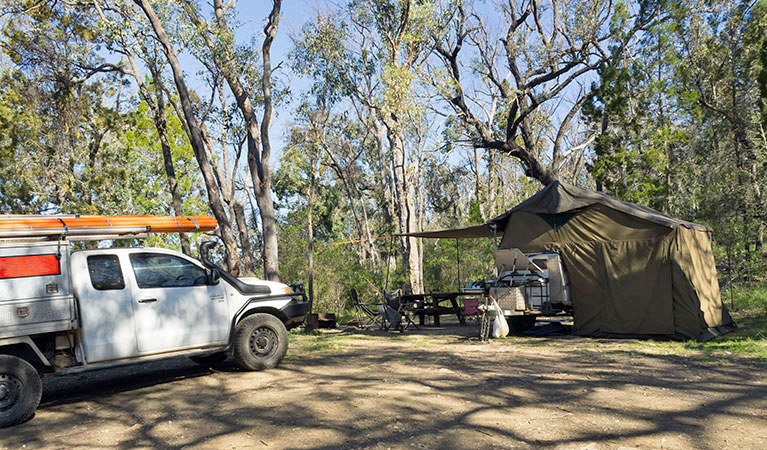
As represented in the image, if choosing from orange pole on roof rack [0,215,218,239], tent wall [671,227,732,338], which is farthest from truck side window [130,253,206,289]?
tent wall [671,227,732,338]

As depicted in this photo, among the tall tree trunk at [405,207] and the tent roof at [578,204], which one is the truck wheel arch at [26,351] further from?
the tall tree trunk at [405,207]

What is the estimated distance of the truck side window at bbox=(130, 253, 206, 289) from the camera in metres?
6.16

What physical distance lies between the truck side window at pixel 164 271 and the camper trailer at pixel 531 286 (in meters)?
5.20

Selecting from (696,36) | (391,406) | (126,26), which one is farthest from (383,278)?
(391,406)

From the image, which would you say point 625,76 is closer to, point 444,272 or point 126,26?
point 444,272

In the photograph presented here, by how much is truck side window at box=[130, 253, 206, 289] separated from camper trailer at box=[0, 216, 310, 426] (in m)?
0.01

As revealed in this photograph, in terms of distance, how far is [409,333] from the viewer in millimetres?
11234

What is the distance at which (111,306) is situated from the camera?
5812 millimetres

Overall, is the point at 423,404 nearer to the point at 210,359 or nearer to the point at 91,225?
the point at 210,359

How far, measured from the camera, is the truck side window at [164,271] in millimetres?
6164

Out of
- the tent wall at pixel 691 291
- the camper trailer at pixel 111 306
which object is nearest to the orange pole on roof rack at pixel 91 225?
the camper trailer at pixel 111 306

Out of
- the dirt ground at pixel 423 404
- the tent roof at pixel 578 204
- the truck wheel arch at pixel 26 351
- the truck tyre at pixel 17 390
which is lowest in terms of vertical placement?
the dirt ground at pixel 423 404

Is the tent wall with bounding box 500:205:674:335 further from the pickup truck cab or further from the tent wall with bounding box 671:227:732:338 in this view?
the pickup truck cab

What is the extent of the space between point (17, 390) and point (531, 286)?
24.8 feet
